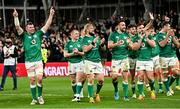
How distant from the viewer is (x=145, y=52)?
22.9 m

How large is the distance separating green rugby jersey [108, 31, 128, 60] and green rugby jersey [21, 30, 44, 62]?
256cm

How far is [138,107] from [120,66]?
287cm

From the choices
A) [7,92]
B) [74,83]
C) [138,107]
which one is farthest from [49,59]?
[138,107]

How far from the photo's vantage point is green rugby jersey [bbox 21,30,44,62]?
21656 mm

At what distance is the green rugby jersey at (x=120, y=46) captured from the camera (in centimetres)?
2241

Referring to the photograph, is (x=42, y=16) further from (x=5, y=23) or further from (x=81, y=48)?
(x=81, y=48)

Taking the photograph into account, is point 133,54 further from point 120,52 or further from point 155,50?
point 120,52

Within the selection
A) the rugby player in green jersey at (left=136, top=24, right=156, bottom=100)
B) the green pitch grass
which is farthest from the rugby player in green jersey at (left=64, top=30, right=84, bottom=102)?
the rugby player in green jersey at (left=136, top=24, right=156, bottom=100)

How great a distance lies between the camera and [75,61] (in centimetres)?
2295

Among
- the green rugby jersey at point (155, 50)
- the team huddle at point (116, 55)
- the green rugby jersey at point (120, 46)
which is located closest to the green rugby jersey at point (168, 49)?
the green rugby jersey at point (155, 50)

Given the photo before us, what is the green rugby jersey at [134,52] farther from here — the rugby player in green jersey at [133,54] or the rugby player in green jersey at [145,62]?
the rugby player in green jersey at [145,62]

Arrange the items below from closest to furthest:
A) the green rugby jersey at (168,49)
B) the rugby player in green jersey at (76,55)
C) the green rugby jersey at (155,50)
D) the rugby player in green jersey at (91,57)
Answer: the rugby player in green jersey at (91,57)
the rugby player in green jersey at (76,55)
the green rugby jersey at (155,50)
the green rugby jersey at (168,49)

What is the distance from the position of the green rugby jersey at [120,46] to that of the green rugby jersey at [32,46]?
2.56 metres

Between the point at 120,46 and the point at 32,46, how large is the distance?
3.09 meters
